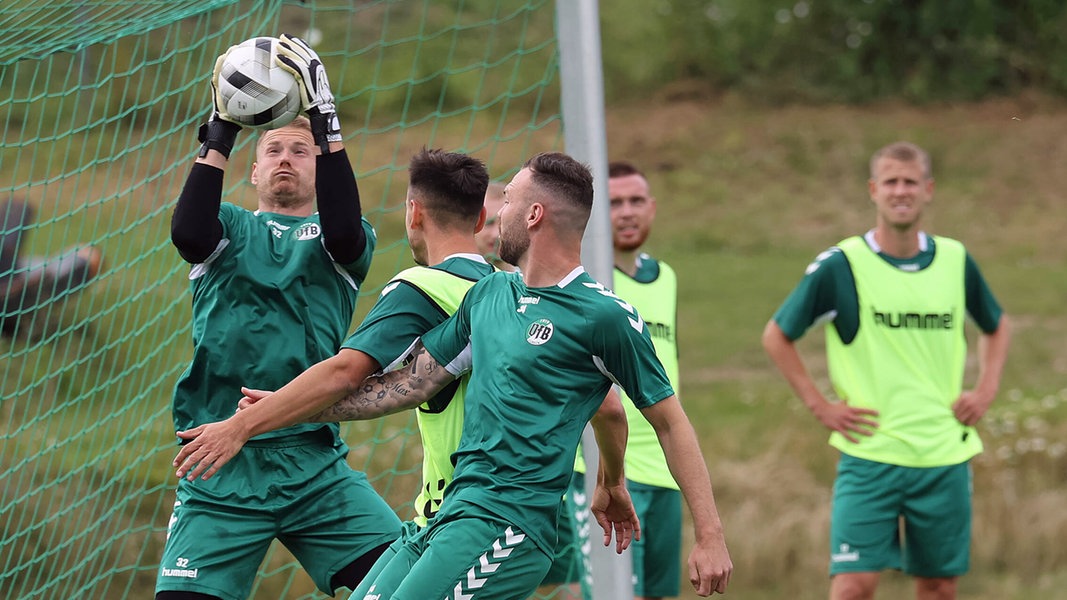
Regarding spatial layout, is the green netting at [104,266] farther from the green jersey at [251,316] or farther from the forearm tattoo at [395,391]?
the forearm tattoo at [395,391]

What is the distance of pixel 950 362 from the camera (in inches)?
232

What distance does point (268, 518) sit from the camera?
430cm

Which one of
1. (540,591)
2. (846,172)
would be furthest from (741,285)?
(540,591)

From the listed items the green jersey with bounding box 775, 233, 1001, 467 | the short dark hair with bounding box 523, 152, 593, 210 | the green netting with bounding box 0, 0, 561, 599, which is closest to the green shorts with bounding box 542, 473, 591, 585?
the green netting with bounding box 0, 0, 561, 599

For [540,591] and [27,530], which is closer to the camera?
[27,530]

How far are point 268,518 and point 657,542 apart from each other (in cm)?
199

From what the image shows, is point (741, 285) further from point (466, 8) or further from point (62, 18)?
point (62, 18)

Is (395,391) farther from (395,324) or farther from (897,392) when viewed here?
(897,392)

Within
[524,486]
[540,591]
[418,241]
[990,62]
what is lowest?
[540,591]

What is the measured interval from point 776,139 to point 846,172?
126 centimetres

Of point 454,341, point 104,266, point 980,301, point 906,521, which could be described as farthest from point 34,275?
point 980,301

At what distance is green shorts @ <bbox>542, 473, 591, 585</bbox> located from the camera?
5676mm

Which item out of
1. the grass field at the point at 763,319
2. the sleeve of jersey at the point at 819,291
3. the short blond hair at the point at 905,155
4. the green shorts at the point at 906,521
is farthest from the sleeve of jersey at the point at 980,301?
the grass field at the point at 763,319

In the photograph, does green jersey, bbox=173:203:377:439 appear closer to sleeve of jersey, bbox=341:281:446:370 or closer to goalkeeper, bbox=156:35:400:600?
goalkeeper, bbox=156:35:400:600
